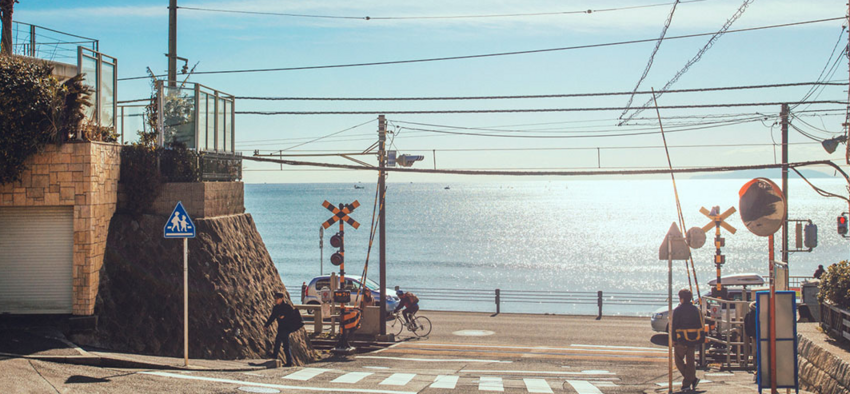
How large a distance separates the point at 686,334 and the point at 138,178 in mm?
11691

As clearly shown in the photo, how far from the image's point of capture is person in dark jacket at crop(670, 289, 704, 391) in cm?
1167

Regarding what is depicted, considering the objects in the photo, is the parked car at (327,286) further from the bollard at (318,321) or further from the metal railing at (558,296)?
the bollard at (318,321)

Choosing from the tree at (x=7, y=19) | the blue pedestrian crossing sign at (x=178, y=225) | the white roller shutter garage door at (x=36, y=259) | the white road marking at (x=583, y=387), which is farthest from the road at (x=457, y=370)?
the tree at (x=7, y=19)

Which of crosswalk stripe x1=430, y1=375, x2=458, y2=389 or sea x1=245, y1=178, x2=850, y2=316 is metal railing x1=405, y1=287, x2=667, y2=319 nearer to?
sea x1=245, y1=178, x2=850, y2=316

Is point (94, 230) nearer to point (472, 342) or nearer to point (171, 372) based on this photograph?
point (171, 372)

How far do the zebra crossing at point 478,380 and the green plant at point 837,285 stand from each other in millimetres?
3951

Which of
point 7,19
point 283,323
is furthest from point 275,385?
point 7,19

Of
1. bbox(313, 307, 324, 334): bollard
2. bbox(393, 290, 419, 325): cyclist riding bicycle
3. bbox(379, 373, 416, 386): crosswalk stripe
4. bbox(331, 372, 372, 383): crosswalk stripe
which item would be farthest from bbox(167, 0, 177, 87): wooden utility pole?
bbox(379, 373, 416, 386): crosswalk stripe

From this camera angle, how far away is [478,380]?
1279cm

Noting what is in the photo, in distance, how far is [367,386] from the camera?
11484 mm

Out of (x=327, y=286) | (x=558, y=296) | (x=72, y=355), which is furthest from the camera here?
(x=558, y=296)

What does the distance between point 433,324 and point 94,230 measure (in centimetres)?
1483

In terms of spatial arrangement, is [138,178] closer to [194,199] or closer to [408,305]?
[194,199]

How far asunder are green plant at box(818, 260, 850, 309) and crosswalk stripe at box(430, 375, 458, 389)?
6189 mm
